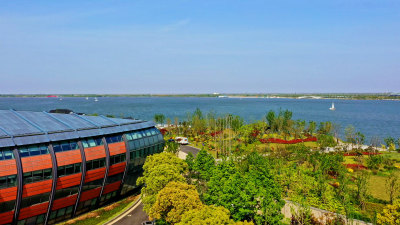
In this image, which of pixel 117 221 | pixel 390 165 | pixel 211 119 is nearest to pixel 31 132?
pixel 117 221

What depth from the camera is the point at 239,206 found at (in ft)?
127

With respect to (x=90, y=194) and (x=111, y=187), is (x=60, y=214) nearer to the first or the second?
(x=90, y=194)

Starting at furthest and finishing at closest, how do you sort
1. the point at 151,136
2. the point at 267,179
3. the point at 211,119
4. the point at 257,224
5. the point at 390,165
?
1. the point at 211,119
2. the point at 390,165
3. the point at 151,136
4. the point at 267,179
5. the point at 257,224

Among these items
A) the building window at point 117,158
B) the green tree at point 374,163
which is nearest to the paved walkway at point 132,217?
the building window at point 117,158

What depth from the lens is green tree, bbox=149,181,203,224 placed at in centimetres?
3450

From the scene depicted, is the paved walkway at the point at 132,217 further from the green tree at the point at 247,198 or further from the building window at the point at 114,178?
the green tree at the point at 247,198

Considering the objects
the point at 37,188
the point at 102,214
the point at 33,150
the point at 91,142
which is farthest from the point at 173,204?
the point at 33,150

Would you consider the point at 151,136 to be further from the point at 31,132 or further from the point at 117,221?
the point at 31,132

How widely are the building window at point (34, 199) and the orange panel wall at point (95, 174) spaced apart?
6091mm

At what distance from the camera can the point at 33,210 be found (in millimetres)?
40156

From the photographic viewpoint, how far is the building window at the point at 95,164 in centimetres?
4507

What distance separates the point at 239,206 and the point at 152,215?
11752 mm

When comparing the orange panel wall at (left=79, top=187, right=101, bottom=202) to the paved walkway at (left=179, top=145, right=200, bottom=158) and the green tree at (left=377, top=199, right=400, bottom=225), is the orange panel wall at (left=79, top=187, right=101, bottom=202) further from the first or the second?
the paved walkway at (left=179, top=145, right=200, bottom=158)

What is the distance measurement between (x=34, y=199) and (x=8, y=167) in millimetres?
5931
